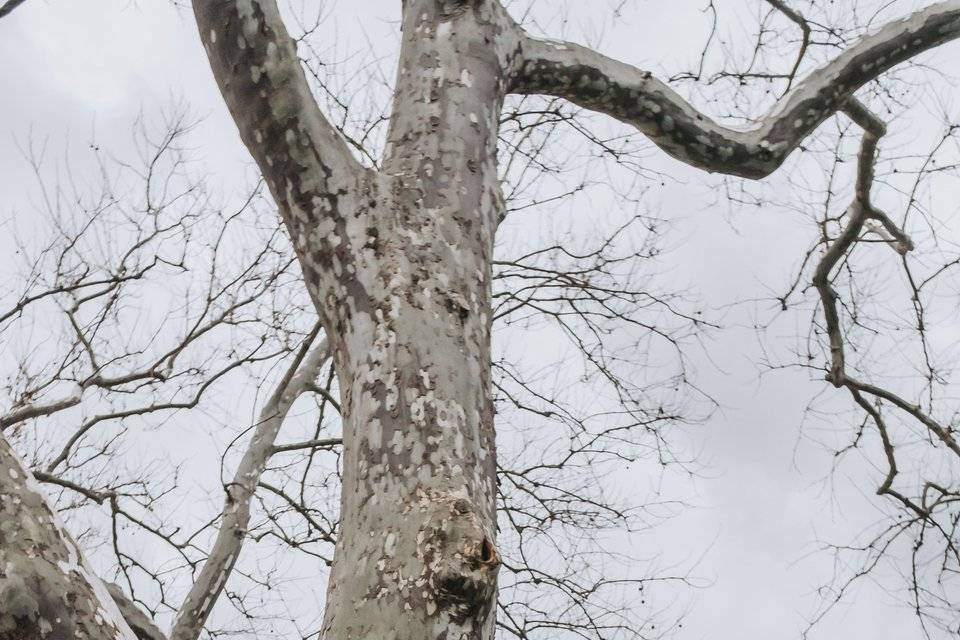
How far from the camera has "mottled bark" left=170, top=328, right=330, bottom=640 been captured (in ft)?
15.2

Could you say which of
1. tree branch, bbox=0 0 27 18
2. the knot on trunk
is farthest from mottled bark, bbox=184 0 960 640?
tree branch, bbox=0 0 27 18

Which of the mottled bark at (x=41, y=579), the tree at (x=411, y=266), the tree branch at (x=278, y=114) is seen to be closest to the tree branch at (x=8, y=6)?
the tree at (x=411, y=266)

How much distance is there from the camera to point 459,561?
5.85 ft

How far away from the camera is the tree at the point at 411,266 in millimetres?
1822

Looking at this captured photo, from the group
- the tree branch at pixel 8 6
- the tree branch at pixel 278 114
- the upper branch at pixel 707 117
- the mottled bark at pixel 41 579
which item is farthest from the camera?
the tree branch at pixel 8 6

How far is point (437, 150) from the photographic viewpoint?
8.38 feet

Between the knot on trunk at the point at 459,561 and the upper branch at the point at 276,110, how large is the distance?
885mm

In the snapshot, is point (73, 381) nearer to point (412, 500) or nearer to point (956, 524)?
point (412, 500)

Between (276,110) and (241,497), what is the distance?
9.90 feet

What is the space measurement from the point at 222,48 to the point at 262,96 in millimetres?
182

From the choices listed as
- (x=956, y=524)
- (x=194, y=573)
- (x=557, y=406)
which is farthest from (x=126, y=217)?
(x=956, y=524)

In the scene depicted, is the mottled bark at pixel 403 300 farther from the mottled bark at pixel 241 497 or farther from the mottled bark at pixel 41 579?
the mottled bark at pixel 241 497

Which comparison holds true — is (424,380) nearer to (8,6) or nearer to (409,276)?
(409,276)

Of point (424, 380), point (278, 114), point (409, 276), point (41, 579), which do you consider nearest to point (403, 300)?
point (409, 276)
